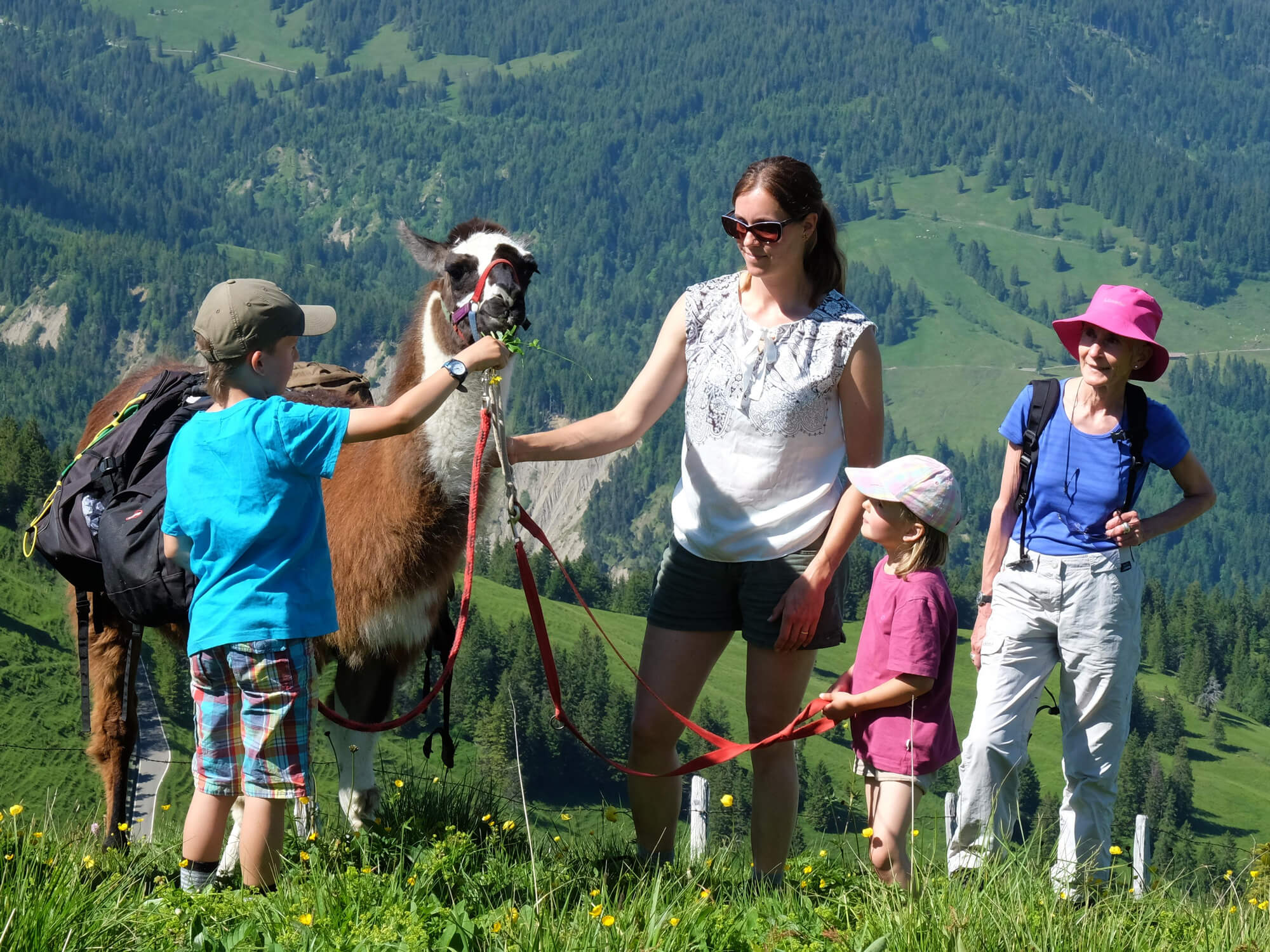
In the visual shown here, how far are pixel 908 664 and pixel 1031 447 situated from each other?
144cm

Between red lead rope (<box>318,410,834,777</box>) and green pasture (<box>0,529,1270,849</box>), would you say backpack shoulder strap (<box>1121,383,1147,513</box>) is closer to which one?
green pasture (<box>0,529,1270,849</box>)

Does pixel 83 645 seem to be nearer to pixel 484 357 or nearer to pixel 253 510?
pixel 253 510

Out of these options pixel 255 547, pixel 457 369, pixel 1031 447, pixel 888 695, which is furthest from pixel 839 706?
pixel 255 547

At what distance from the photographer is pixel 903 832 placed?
11.7 feet

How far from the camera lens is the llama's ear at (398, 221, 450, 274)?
5.18 meters

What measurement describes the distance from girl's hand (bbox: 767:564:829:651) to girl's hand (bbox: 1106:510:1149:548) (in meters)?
1.21

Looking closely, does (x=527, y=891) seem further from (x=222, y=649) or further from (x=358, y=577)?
(x=358, y=577)

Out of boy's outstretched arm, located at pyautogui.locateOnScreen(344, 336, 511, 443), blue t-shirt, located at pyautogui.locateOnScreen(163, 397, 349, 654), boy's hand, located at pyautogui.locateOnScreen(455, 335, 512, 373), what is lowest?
blue t-shirt, located at pyautogui.locateOnScreen(163, 397, 349, 654)

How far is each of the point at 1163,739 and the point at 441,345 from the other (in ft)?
298

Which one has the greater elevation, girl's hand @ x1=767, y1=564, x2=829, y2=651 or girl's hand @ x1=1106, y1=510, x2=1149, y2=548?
girl's hand @ x1=1106, y1=510, x2=1149, y2=548

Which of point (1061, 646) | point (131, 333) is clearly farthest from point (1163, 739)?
point (131, 333)

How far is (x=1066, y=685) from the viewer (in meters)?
4.50

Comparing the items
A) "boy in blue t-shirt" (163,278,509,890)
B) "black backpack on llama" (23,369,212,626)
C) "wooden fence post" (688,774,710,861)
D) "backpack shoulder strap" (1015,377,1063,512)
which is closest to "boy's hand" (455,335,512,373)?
"boy in blue t-shirt" (163,278,509,890)

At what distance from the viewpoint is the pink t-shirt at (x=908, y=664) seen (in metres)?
3.49
